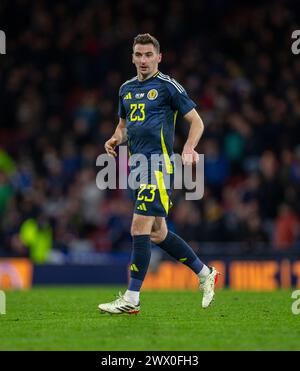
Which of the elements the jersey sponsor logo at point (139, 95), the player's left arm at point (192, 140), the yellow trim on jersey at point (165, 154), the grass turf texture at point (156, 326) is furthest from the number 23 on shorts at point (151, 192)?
the grass turf texture at point (156, 326)

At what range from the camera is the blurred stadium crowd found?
18.6 metres

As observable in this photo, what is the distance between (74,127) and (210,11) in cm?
462

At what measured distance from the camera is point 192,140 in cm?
914

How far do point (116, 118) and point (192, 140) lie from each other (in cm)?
1232

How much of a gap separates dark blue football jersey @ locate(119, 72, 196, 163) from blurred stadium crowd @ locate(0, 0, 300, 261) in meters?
8.75

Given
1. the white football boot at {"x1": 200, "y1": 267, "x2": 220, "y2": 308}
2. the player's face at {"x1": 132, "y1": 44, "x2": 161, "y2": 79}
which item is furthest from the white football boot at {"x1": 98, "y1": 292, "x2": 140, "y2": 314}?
the player's face at {"x1": 132, "y1": 44, "x2": 161, "y2": 79}

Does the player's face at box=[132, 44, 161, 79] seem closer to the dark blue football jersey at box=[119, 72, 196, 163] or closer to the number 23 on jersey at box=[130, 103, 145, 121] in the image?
the dark blue football jersey at box=[119, 72, 196, 163]

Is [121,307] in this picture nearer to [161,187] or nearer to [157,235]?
[157,235]

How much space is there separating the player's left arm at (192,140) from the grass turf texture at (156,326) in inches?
58.4

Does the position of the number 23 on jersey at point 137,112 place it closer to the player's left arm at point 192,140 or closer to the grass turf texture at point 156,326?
the player's left arm at point 192,140

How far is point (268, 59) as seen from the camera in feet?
68.9

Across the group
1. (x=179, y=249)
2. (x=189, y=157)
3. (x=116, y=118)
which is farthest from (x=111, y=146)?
(x=116, y=118)
